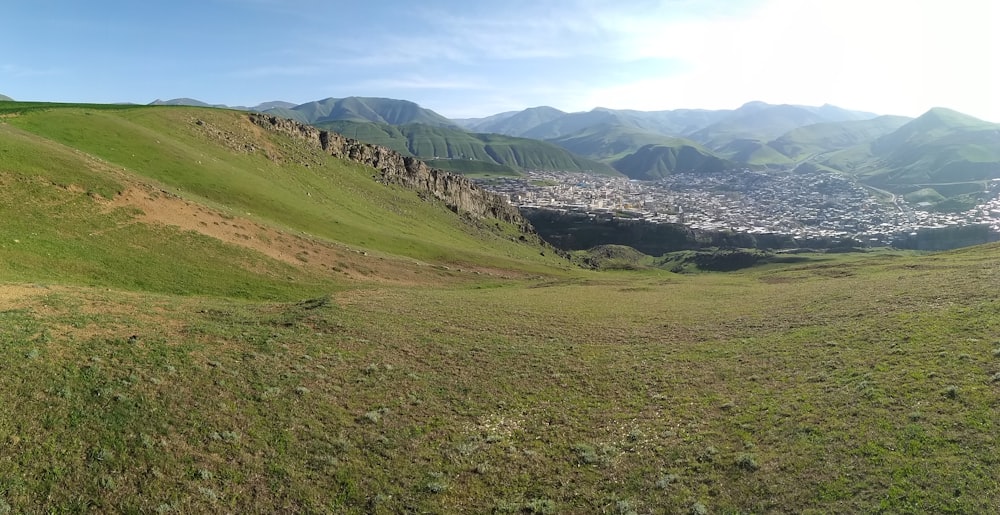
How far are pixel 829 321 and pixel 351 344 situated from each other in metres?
35.7

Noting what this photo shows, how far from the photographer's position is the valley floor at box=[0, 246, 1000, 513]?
16734mm

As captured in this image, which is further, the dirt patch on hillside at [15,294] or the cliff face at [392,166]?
the cliff face at [392,166]

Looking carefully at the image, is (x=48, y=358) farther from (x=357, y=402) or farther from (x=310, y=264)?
(x=310, y=264)

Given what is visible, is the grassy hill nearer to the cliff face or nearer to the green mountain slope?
the green mountain slope

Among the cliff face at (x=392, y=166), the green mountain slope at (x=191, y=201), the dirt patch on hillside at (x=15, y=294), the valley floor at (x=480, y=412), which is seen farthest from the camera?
the cliff face at (x=392, y=166)

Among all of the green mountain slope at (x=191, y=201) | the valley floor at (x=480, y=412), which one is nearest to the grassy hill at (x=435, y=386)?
the valley floor at (x=480, y=412)

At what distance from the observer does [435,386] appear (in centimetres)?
2805

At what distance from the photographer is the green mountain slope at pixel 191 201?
144ft

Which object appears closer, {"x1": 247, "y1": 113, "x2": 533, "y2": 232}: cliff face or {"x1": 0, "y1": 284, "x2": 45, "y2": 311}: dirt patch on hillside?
{"x1": 0, "y1": 284, "x2": 45, "y2": 311}: dirt patch on hillside

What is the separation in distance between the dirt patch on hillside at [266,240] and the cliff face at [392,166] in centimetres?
8143

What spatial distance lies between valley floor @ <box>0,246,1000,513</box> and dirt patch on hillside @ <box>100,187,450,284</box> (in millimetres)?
20629

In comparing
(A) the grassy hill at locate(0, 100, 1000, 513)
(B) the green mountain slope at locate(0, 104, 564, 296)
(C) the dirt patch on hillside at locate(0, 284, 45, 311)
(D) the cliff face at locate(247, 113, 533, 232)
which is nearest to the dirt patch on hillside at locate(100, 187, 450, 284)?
(B) the green mountain slope at locate(0, 104, 564, 296)

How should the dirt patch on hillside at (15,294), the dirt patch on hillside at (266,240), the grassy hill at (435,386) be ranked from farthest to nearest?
the dirt patch on hillside at (266,240), the dirt patch on hillside at (15,294), the grassy hill at (435,386)

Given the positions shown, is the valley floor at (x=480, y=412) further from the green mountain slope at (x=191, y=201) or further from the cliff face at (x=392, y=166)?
the cliff face at (x=392, y=166)
